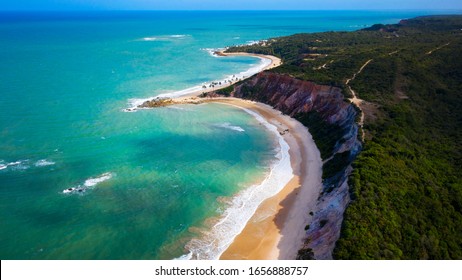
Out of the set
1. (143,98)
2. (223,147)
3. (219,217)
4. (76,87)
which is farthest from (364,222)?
(76,87)

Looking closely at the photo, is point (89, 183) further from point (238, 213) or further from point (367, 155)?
point (367, 155)

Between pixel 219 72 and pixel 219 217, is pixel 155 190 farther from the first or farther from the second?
pixel 219 72

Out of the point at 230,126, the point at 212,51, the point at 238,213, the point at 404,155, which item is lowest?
the point at 238,213

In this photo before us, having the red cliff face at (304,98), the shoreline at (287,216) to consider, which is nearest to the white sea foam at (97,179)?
the shoreline at (287,216)

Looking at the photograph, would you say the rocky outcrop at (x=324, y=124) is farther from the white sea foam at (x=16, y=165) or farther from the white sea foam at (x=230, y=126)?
the white sea foam at (x=16, y=165)

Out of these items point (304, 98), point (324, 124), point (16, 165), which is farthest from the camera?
point (304, 98)

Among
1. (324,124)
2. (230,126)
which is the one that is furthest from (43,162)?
(324,124)
